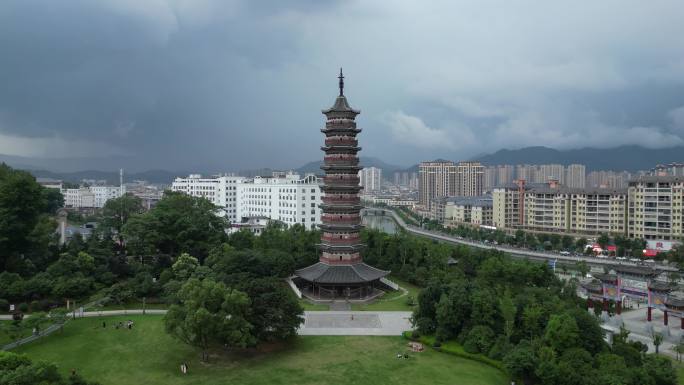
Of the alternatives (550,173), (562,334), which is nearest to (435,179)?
(550,173)

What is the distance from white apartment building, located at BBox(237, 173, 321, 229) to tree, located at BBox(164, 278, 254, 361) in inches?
1658

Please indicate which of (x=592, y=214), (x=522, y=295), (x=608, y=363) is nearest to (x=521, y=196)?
(x=592, y=214)

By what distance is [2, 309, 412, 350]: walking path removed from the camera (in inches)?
1145

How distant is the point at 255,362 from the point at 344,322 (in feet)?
27.6

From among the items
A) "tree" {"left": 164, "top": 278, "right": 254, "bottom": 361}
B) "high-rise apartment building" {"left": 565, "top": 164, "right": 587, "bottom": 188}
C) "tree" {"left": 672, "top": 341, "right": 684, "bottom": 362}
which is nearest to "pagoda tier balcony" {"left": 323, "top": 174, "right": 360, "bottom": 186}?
"tree" {"left": 164, "top": 278, "right": 254, "bottom": 361}

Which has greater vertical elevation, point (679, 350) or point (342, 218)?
point (342, 218)

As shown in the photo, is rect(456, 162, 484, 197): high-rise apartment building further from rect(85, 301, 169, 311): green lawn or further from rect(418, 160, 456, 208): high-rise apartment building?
rect(85, 301, 169, 311): green lawn

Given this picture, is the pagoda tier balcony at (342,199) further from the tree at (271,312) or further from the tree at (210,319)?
the tree at (210,319)

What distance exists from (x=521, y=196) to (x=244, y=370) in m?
69.4

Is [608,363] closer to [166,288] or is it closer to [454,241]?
[166,288]

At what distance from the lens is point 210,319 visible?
23000 millimetres

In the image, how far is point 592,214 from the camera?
232 feet

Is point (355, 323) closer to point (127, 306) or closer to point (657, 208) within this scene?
point (127, 306)

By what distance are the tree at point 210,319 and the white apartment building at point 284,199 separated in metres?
42.1
